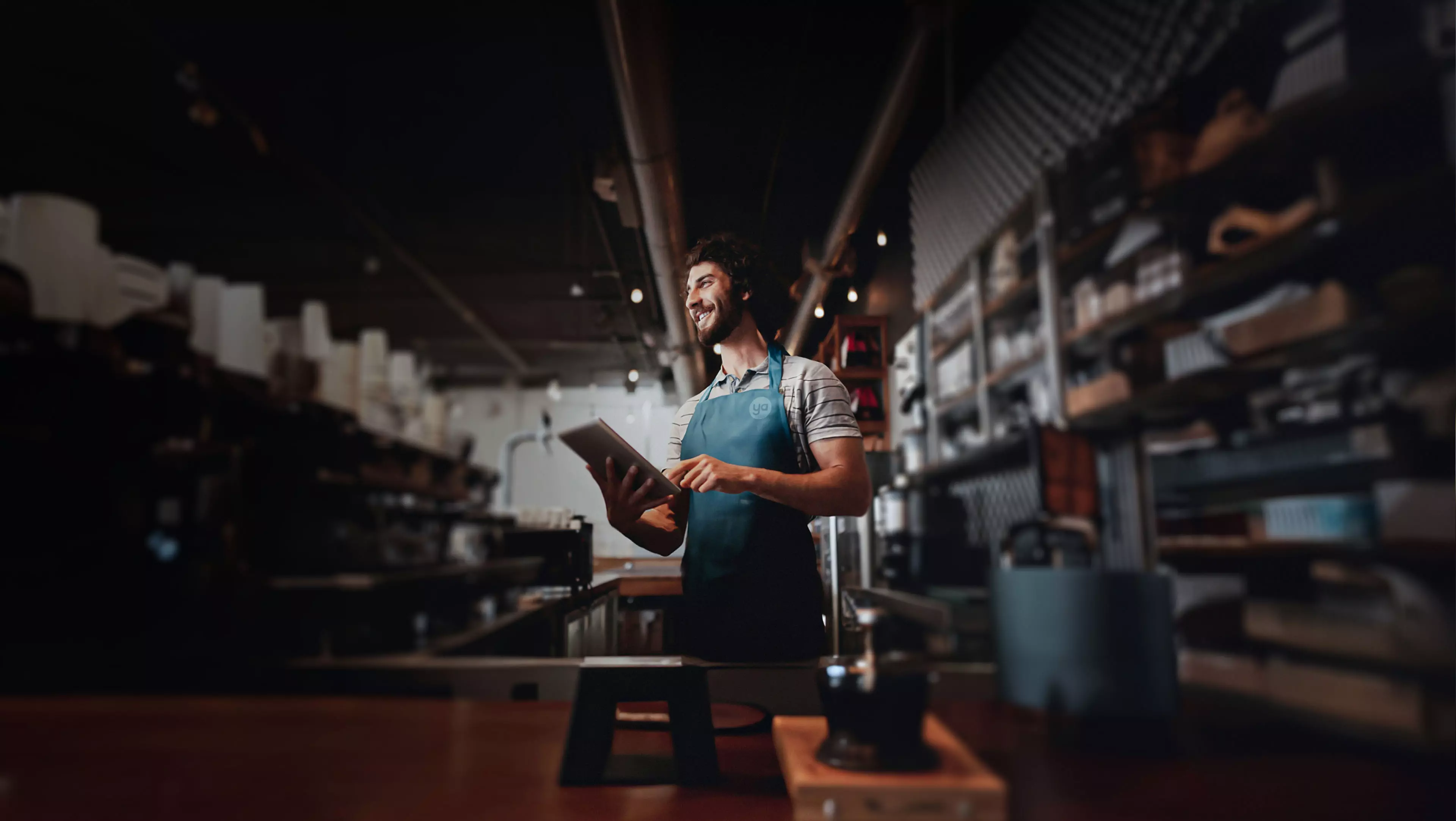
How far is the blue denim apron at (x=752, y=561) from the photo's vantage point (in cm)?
109

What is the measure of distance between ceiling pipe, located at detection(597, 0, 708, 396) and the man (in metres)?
0.09

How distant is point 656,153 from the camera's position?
1.16 metres

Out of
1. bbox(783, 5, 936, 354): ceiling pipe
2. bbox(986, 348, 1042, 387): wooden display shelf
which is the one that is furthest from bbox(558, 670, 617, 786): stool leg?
bbox(986, 348, 1042, 387): wooden display shelf

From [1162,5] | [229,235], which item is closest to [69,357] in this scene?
[229,235]

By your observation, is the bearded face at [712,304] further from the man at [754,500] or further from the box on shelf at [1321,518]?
the box on shelf at [1321,518]

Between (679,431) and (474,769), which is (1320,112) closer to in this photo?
(679,431)

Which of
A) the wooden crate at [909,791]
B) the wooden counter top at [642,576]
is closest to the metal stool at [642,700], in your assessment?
the wooden counter top at [642,576]

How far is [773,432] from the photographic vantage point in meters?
1.10

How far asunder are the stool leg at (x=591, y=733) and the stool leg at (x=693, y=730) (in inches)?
3.8

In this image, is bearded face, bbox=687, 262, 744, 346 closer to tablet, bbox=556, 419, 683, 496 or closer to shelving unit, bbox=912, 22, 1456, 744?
tablet, bbox=556, 419, 683, 496

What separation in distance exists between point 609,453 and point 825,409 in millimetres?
330

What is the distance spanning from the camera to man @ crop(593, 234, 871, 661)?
3.55 feet

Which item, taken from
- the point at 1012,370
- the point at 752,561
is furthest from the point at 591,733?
the point at 1012,370

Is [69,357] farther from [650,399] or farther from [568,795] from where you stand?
[568,795]
